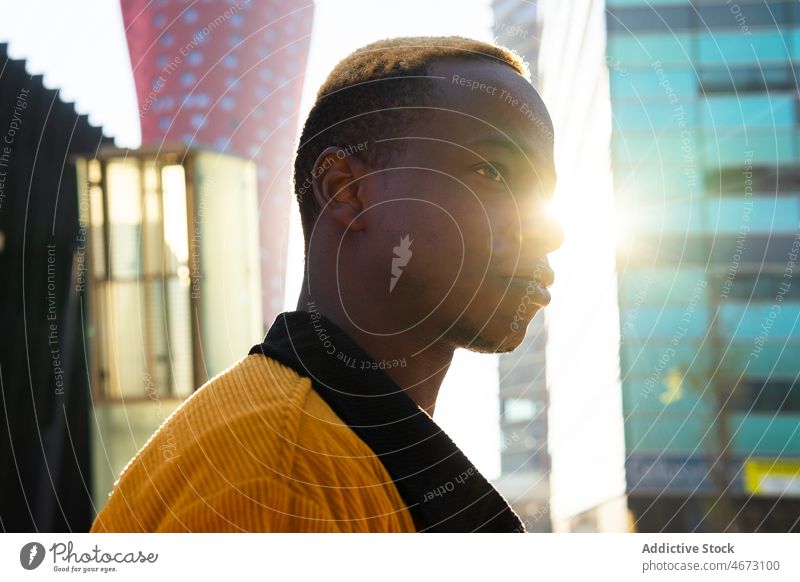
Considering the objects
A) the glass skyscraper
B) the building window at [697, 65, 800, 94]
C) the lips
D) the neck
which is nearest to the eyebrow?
the lips

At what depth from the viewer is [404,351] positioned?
4.25 feet

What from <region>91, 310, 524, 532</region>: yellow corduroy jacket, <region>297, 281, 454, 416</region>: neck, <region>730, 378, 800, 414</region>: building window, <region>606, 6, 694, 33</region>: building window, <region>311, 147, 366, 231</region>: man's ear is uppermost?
<region>606, 6, 694, 33</region>: building window

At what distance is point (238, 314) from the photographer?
495cm

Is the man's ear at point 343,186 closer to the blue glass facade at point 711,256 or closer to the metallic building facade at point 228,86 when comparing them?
the metallic building facade at point 228,86

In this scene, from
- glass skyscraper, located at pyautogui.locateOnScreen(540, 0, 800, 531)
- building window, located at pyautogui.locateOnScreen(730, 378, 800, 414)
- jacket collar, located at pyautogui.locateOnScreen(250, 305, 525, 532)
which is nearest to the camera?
jacket collar, located at pyautogui.locateOnScreen(250, 305, 525, 532)

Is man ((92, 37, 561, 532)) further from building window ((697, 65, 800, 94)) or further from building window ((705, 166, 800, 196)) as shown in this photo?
building window ((697, 65, 800, 94))

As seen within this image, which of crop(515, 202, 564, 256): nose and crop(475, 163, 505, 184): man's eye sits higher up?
crop(475, 163, 505, 184): man's eye

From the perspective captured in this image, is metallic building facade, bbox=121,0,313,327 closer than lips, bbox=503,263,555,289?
No

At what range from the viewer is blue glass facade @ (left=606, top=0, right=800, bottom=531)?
11.8 metres

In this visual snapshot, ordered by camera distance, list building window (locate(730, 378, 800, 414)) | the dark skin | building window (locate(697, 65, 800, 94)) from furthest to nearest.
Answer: building window (locate(730, 378, 800, 414))
building window (locate(697, 65, 800, 94))
the dark skin

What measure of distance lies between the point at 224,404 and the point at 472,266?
1.23 feet

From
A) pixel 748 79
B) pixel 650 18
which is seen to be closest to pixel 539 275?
pixel 650 18

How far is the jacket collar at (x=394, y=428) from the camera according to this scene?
3.76 ft
